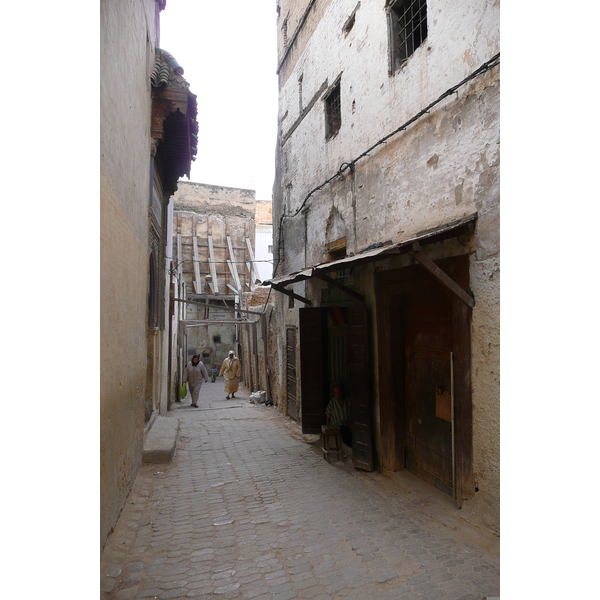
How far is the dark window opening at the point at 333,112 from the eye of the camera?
7828 millimetres

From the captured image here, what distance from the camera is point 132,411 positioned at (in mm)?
5148

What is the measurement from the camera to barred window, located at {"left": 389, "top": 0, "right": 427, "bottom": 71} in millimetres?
5504

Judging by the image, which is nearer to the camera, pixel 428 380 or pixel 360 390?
pixel 428 380

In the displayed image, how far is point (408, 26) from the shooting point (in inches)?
227

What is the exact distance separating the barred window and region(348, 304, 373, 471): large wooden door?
3452mm

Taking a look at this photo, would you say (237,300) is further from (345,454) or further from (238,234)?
(345,454)

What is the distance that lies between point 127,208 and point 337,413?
481 cm

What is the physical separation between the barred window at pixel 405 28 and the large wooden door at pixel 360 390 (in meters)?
3.45

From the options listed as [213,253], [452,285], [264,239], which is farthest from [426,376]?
[264,239]

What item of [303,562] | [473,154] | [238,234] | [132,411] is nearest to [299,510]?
[303,562]

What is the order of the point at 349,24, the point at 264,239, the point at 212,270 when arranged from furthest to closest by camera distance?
the point at 264,239, the point at 212,270, the point at 349,24

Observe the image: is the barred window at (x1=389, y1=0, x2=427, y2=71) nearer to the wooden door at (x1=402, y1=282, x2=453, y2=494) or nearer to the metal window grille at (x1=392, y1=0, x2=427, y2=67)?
the metal window grille at (x1=392, y1=0, x2=427, y2=67)

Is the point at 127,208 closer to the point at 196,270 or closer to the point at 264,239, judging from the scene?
the point at 196,270

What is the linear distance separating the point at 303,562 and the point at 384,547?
0.78 metres
